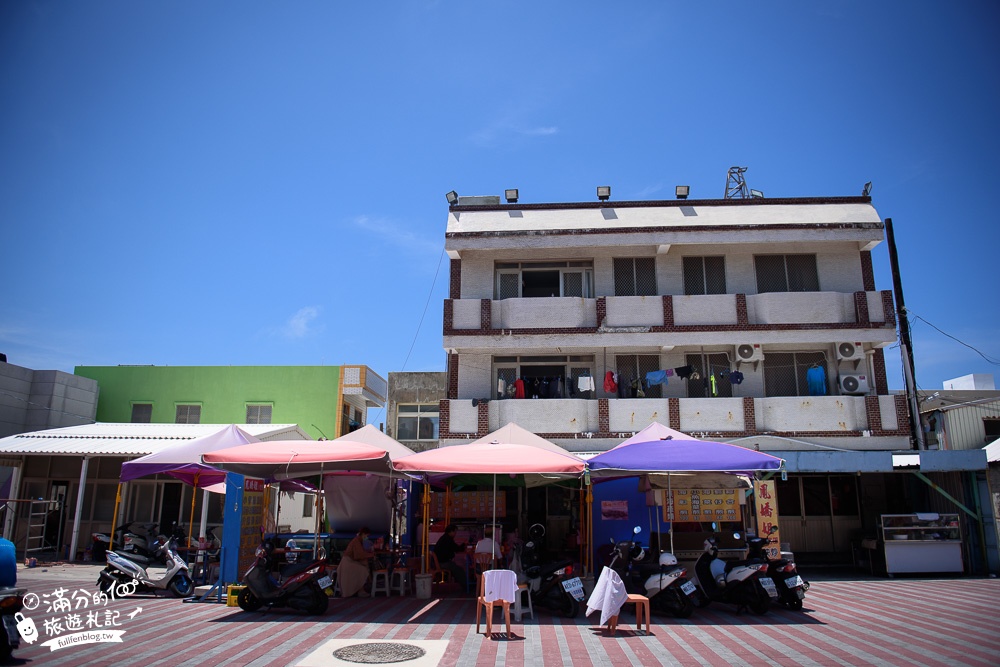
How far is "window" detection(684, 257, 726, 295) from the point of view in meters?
20.6

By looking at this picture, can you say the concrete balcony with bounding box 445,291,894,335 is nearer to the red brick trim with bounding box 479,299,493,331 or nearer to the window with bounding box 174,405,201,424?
the red brick trim with bounding box 479,299,493,331

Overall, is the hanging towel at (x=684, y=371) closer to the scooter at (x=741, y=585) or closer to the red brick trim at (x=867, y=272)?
the red brick trim at (x=867, y=272)

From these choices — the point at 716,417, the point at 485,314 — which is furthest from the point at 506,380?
the point at 716,417

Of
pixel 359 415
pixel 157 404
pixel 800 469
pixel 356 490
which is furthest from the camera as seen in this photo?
pixel 359 415

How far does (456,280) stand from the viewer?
20703mm

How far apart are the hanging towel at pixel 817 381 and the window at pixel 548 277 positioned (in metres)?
6.44

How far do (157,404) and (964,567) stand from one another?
81.8 ft

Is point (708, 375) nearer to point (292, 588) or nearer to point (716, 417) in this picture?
point (716, 417)

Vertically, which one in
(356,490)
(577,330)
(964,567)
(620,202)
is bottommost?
(964,567)

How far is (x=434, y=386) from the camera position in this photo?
2380cm

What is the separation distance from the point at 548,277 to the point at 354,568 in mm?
10730

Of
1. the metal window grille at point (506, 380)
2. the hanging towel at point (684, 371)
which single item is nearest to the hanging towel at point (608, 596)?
the metal window grille at point (506, 380)

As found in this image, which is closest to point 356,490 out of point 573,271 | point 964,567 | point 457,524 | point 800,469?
point 457,524

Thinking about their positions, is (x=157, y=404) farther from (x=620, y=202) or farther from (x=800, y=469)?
(x=800, y=469)
